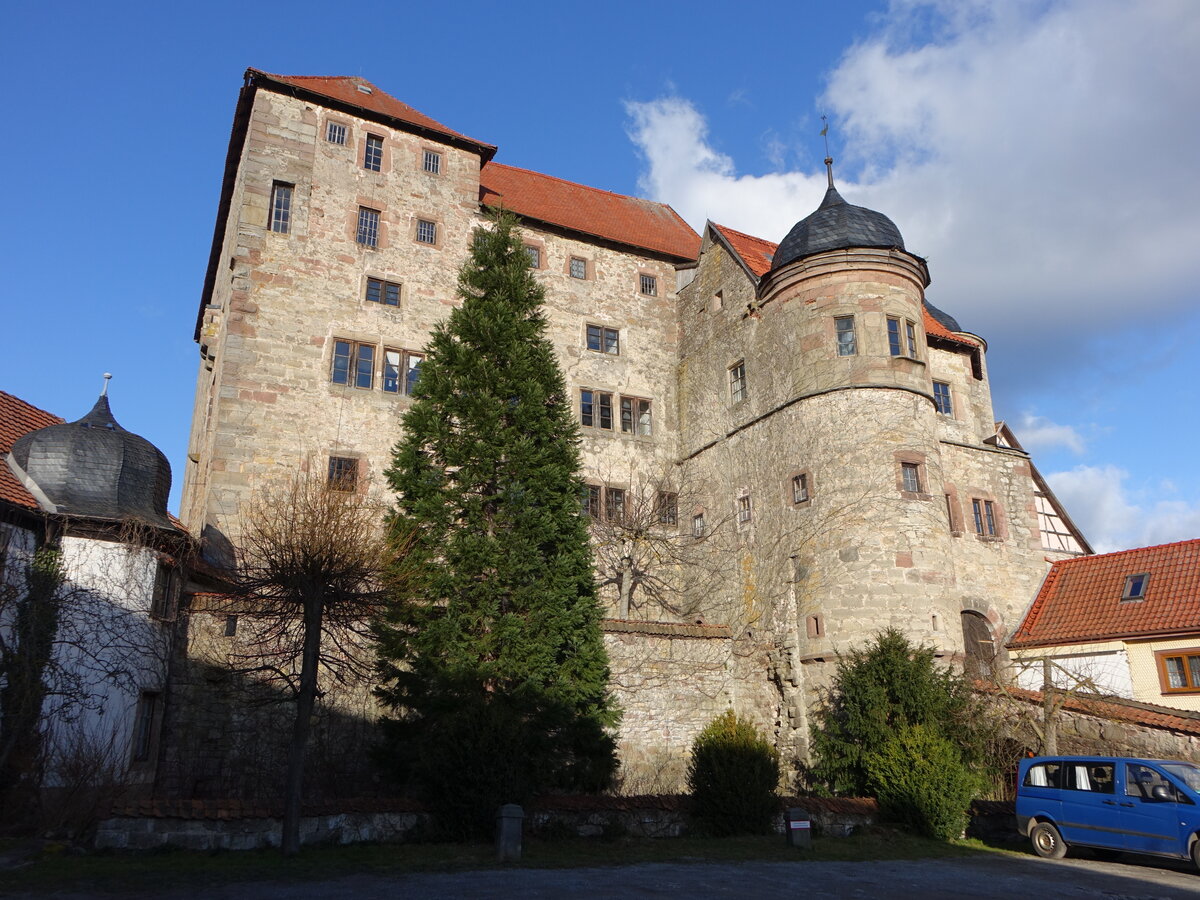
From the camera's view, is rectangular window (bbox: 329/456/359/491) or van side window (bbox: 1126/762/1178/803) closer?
van side window (bbox: 1126/762/1178/803)

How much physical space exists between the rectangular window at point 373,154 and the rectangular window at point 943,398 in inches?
695

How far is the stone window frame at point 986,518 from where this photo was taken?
83.9ft

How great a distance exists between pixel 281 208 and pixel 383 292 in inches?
134

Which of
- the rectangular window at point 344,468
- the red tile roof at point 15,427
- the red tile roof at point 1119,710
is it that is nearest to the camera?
the red tile roof at point 15,427

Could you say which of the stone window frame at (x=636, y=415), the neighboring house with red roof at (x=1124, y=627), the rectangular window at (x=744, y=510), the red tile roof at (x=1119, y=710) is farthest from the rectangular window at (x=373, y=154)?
the neighboring house with red roof at (x=1124, y=627)

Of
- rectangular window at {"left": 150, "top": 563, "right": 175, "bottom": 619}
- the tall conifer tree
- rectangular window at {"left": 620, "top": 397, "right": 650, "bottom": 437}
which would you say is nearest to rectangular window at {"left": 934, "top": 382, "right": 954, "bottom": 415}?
rectangular window at {"left": 620, "top": 397, "right": 650, "bottom": 437}

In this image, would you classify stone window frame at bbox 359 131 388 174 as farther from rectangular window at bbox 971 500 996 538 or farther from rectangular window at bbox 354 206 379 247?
rectangular window at bbox 971 500 996 538

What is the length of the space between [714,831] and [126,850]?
8334mm

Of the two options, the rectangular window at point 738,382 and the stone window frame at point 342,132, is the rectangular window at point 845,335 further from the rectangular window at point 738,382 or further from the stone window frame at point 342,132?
the stone window frame at point 342,132

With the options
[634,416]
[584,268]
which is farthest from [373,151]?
[634,416]

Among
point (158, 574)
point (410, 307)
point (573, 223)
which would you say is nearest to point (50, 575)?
point (158, 574)

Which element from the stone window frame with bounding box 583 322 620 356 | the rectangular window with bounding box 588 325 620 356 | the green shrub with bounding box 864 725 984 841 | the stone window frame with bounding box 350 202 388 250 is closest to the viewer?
the green shrub with bounding box 864 725 984 841

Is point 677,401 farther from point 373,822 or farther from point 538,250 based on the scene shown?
point 373,822

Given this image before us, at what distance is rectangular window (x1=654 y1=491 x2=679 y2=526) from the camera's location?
25.8 metres
